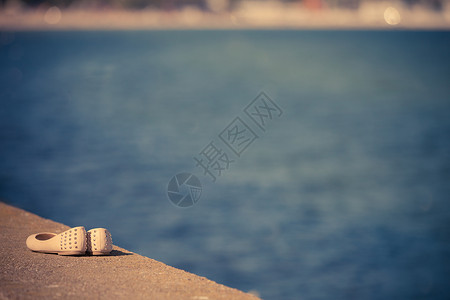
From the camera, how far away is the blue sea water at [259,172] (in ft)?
53.1

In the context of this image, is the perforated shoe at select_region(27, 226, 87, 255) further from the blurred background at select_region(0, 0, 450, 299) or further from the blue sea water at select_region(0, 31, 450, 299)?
the blue sea water at select_region(0, 31, 450, 299)

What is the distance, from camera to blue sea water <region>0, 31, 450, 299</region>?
16188mm

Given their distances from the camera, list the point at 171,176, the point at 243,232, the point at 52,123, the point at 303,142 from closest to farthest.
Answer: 1. the point at 243,232
2. the point at 171,176
3. the point at 303,142
4. the point at 52,123

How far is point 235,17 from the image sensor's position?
150m

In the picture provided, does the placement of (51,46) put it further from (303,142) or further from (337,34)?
(303,142)

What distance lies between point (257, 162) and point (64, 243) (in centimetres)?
2536

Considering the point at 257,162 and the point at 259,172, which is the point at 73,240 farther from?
the point at 257,162

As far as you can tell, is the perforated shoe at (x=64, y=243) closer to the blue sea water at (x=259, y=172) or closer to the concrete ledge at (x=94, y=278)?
the concrete ledge at (x=94, y=278)

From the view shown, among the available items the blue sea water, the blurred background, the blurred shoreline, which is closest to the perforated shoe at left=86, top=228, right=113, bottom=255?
the blurred background

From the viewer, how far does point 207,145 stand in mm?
35906

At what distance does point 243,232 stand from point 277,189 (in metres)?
7.13

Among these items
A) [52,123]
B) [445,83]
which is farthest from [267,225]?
[445,83]

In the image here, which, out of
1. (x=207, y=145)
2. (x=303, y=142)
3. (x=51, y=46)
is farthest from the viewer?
(x=51, y=46)

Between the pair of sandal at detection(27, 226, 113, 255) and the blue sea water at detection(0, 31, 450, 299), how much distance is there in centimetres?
938
